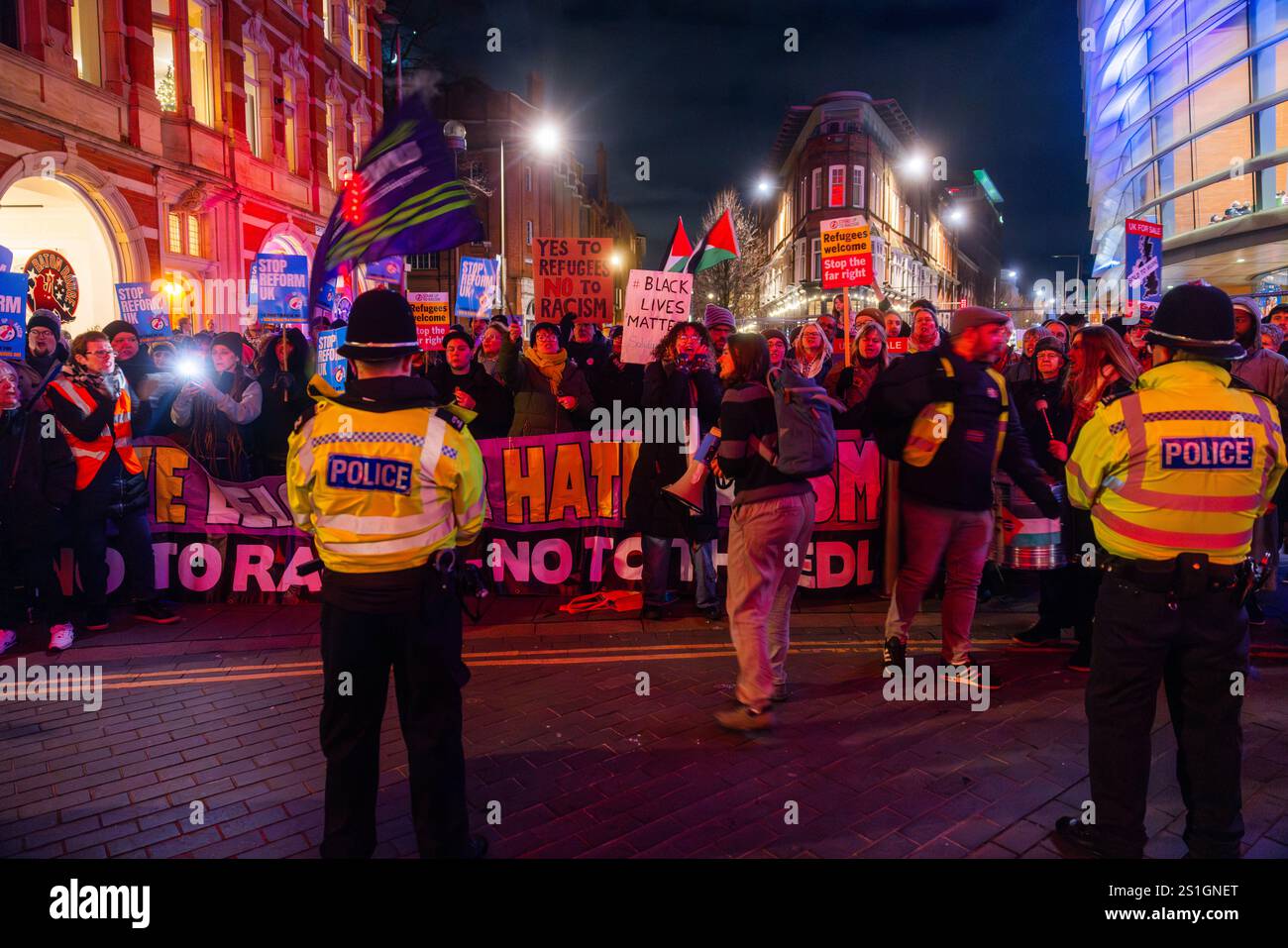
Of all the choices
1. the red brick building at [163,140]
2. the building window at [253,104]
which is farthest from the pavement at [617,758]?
the building window at [253,104]

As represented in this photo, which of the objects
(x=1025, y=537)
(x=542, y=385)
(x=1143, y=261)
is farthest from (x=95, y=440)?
(x=1143, y=261)

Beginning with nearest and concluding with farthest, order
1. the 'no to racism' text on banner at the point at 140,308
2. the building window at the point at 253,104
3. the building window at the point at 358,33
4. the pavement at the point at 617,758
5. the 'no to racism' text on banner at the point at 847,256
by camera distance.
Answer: the pavement at the point at 617,758, the 'no to racism' text on banner at the point at 847,256, the 'no to racism' text on banner at the point at 140,308, the building window at the point at 253,104, the building window at the point at 358,33

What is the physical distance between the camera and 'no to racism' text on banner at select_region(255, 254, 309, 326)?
47.6 ft

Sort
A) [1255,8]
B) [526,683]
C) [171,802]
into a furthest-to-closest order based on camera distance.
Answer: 1. [1255,8]
2. [526,683]
3. [171,802]

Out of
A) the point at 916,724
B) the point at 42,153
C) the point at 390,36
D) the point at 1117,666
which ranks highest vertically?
the point at 390,36

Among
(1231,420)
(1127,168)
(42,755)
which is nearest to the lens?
(1231,420)

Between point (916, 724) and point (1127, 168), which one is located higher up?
point (1127, 168)

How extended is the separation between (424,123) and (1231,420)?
22.4ft

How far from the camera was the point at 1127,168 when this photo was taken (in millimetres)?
42000

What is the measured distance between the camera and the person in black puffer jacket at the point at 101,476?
6.44 meters

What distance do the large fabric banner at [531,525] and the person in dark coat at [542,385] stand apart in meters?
0.36

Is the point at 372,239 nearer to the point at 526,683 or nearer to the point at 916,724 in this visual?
the point at 526,683

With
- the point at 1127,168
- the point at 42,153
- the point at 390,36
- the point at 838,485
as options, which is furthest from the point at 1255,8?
the point at 42,153

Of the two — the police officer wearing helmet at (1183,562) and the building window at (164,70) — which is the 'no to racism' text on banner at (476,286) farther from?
the police officer wearing helmet at (1183,562)
